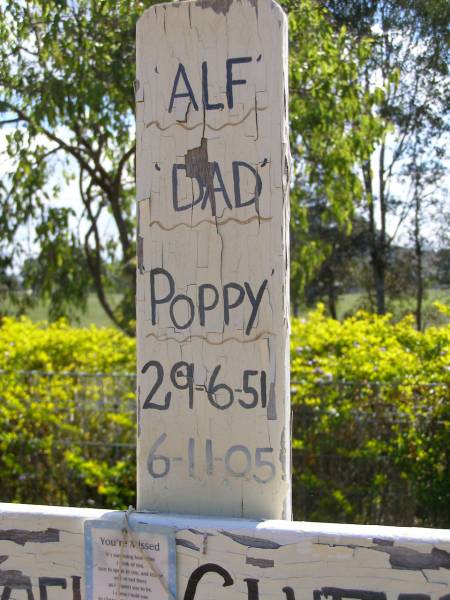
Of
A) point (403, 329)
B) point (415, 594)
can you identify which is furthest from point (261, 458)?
point (403, 329)

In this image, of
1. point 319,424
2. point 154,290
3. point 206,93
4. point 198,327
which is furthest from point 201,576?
point 319,424

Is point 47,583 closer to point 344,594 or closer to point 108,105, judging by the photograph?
point 344,594

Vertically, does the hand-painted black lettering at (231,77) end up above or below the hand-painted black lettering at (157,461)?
above

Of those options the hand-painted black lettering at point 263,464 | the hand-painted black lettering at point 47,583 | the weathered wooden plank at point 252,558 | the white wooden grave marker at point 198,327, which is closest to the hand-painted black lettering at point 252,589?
the weathered wooden plank at point 252,558

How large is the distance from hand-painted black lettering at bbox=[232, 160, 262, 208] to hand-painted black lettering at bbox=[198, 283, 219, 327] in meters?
0.20

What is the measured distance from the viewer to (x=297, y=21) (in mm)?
6957

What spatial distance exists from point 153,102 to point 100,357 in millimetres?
3929

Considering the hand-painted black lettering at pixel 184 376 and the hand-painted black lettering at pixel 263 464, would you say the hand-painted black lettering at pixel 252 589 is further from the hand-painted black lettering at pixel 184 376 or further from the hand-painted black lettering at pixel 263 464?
the hand-painted black lettering at pixel 184 376

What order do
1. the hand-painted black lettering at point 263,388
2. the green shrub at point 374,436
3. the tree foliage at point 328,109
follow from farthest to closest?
the tree foliage at point 328,109 < the green shrub at point 374,436 < the hand-painted black lettering at point 263,388

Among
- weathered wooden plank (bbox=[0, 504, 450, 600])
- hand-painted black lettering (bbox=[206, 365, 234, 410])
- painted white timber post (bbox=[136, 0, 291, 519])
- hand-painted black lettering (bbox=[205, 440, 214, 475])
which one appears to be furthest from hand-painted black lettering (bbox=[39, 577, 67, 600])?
hand-painted black lettering (bbox=[206, 365, 234, 410])

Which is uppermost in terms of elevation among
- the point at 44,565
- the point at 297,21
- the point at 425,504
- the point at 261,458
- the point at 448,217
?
the point at 297,21

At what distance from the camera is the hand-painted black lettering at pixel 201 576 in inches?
69.6

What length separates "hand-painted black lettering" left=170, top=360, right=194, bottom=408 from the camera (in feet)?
6.26

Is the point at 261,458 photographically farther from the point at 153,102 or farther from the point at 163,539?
the point at 153,102
